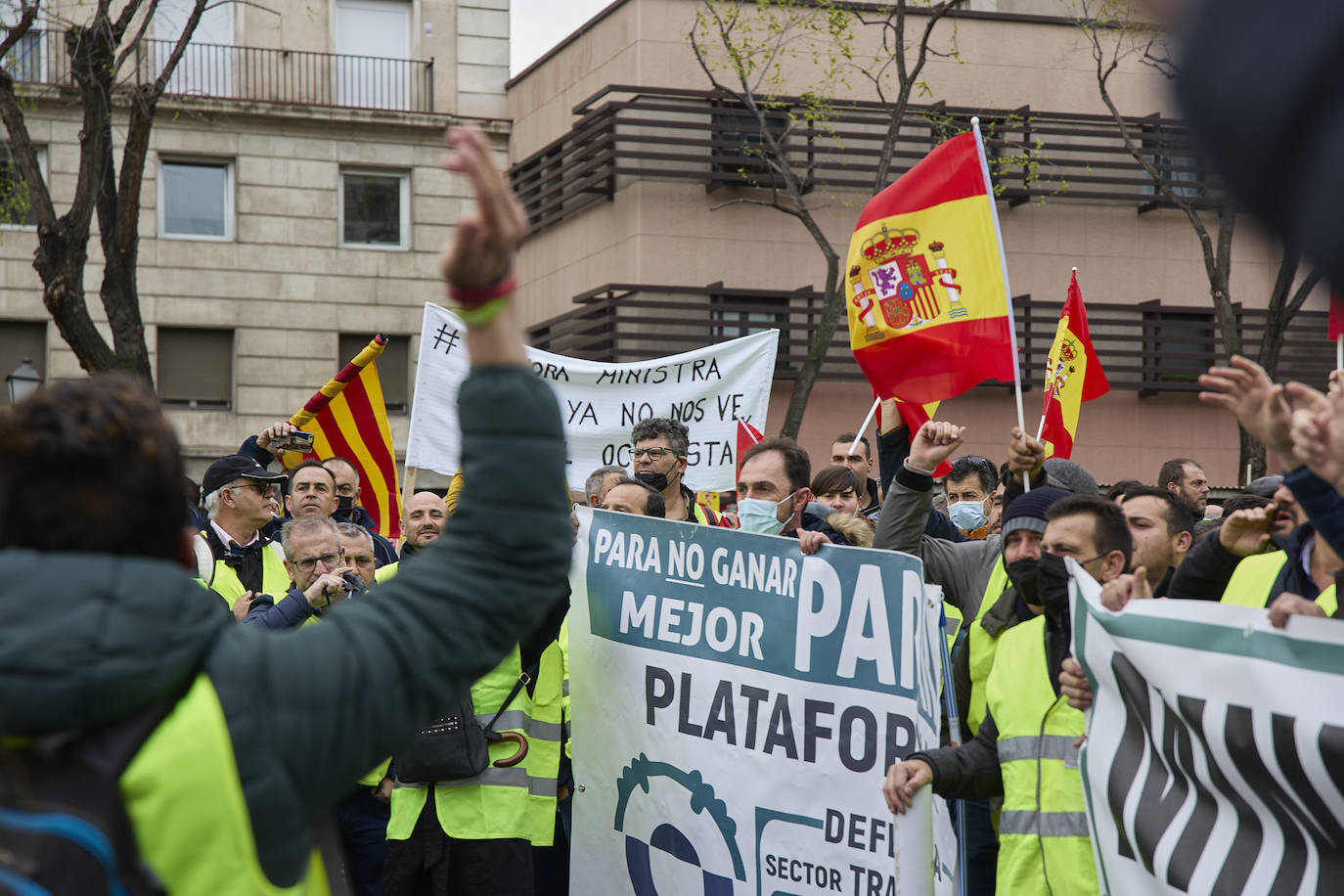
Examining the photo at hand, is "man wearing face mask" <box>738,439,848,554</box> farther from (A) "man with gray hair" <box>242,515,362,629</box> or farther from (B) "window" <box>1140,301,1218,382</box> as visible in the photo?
(B) "window" <box>1140,301,1218,382</box>

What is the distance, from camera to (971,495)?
29.0ft

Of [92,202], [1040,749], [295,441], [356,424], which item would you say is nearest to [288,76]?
[92,202]

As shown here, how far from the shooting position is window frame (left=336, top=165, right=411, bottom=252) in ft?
90.6

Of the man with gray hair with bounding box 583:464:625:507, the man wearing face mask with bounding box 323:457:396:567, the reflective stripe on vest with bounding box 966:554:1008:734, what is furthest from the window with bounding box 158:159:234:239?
the reflective stripe on vest with bounding box 966:554:1008:734

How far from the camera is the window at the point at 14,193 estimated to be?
17.6m

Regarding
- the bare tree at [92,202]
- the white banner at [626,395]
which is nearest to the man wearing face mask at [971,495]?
the white banner at [626,395]

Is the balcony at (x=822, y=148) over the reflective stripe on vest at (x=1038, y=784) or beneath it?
over

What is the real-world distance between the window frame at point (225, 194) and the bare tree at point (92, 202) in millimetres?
12490

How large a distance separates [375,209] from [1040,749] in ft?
82.2

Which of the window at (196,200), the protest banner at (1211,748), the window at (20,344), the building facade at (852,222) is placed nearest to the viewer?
the protest banner at (1211,748)

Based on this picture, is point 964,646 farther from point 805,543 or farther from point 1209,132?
point 1209,132

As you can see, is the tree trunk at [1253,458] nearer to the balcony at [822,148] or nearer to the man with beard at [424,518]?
the balcony at [822,148]

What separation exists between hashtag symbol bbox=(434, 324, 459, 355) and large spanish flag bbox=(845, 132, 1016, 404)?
3443mm

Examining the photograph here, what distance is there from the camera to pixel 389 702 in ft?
6.28
